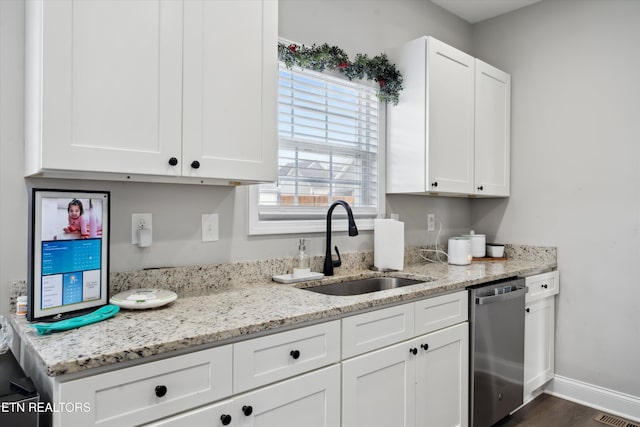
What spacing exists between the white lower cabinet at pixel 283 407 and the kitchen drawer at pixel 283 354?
0.03m

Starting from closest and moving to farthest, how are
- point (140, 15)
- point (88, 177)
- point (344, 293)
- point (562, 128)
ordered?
point (140, 15), point (88, 177), point (344, 293), point (562, 128)

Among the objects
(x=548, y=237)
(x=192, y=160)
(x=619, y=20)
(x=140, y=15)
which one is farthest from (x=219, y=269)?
(x=619, y=20)

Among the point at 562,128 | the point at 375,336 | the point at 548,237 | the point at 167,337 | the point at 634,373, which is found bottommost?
the point at 634,373

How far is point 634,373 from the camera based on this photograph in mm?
2705

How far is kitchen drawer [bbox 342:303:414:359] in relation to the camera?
1.65 m

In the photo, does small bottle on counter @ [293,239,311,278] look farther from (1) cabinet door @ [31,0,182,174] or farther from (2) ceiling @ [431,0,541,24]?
(2) ceiling @ [431,0,541,24]

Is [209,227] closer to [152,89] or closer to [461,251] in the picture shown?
[152,89]

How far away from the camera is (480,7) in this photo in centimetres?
325

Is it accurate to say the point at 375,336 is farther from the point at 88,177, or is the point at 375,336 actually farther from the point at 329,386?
the point at 88,177

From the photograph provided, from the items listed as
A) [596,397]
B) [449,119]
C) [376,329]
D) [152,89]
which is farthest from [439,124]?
[596,397]

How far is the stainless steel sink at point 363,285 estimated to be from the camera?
7.46 feet

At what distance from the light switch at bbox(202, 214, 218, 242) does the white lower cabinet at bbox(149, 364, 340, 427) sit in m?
0.81

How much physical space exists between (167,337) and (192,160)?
0.65 m

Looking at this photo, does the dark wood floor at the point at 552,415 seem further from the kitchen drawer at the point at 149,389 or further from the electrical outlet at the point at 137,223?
the electrical outlet at the point at 137,223
